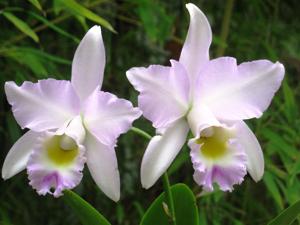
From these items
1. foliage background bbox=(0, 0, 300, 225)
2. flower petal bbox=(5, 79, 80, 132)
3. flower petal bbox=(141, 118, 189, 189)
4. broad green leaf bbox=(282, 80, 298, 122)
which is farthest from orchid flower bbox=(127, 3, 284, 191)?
broad green leaf bbox=(282, 80, 298, 122)

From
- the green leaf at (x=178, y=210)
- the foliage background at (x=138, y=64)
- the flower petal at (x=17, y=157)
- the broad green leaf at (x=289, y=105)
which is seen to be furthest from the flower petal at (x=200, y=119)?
the broad green leaf at (x=289, y=105)

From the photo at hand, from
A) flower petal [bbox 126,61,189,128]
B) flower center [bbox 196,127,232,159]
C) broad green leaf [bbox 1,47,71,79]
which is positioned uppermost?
flower petal [bbox 126,61,189,128]

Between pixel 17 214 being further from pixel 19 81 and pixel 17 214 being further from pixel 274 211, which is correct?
pixel 274 211

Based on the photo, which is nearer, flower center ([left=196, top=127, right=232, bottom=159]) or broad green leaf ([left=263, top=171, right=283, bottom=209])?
flower center ([left=196, top=127, right=232, bottom=159])

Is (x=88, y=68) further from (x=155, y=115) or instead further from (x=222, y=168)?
(x=222, y=168)

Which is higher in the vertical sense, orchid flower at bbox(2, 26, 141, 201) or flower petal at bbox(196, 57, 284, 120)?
flower petal at bbox(196, 57, 284, 120)

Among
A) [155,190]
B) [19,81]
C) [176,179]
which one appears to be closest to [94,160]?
[19,81]

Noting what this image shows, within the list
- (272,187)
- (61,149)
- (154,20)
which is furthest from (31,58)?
(272,187)

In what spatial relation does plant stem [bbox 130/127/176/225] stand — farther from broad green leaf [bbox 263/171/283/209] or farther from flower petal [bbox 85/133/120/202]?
broad green leaf [bbox 263/171/283/209]
